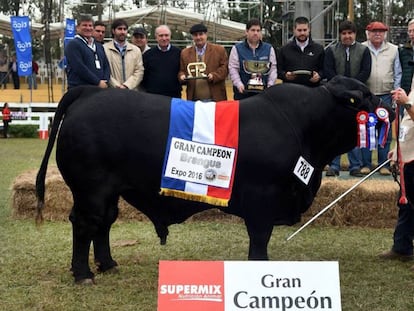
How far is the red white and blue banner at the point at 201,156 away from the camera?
4602mm

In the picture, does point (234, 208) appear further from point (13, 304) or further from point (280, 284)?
point (13, 304)

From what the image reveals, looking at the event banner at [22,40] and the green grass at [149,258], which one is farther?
the event banner at [22,40]

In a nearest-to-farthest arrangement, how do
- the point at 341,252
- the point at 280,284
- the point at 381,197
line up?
the point at 280,284
the point at 341,252
the point at 381,197

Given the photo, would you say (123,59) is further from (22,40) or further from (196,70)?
(22,40)

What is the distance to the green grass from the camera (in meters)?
4.55

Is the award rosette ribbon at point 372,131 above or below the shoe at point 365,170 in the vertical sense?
above

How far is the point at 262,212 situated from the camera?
457 cm

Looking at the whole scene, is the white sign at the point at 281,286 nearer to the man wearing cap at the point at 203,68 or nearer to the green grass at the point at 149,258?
the green grass at the point at 149,258

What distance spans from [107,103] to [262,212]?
1488 mm

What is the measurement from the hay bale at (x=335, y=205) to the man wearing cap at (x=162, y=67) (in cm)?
152

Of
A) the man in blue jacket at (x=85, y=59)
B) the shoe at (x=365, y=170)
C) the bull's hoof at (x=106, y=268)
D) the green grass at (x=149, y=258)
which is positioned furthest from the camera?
the shoe at (x=365, y=170)

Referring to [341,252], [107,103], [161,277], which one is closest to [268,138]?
[107,103]

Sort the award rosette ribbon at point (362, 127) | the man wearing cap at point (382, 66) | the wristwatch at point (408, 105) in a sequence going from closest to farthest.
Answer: the award rosette ribbon at point (362, 127), the wristwatch at point (408, 105), the man wearing cap at point (382, 66)

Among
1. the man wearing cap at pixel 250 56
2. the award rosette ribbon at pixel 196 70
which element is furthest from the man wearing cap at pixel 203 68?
the man wearing cap at pixel 250 56
